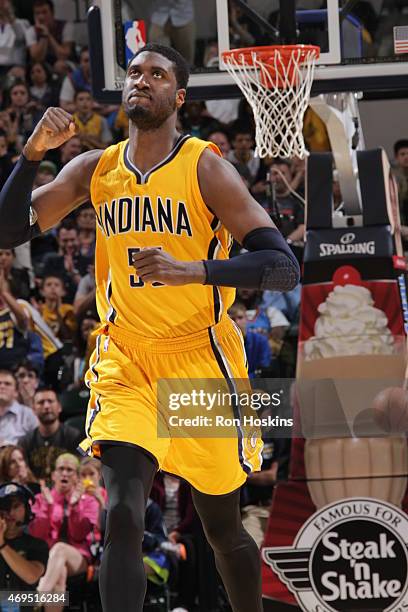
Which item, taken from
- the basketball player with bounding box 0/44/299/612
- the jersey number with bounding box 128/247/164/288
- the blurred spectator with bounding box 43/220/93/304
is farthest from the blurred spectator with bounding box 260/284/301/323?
the jersey number with bounding box 128/247/164/288

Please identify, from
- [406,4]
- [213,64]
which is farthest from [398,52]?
[406,4]

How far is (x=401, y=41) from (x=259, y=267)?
10.2ft

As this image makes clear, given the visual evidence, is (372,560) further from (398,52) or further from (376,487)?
(398,52)

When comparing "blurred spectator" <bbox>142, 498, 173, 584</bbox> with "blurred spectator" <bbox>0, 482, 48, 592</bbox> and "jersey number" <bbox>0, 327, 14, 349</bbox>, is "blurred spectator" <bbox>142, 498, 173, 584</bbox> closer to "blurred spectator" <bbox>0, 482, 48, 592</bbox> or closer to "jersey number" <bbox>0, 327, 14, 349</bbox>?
"blurred spectator" <bbox>0, 482, 48, 592</bbox>

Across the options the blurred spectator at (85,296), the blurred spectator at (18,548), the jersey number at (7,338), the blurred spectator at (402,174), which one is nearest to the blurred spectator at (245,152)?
the blurred spectator at (402,174)

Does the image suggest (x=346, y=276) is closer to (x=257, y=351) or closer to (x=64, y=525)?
(x=257, y=351)

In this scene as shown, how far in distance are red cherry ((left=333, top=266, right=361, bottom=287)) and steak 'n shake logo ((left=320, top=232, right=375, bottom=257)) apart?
12 centimetres

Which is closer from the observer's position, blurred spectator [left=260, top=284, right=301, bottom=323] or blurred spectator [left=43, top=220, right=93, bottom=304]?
blurred spectator [left=260, top=284, right=301, bottom=323]

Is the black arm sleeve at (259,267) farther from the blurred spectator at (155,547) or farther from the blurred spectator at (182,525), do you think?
the blurred spectator at (182,525)

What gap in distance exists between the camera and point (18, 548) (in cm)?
625

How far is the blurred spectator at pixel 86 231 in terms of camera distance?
9109mm

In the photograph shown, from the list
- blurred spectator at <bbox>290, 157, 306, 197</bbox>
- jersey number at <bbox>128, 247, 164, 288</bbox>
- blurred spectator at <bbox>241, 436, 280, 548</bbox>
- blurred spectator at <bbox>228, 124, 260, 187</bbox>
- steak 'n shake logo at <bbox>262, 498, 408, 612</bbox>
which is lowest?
steak 'n shake logo at <bbox>262, 498, 408, 612</bbox>

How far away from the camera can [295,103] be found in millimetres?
6426

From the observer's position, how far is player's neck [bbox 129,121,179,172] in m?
4.18
